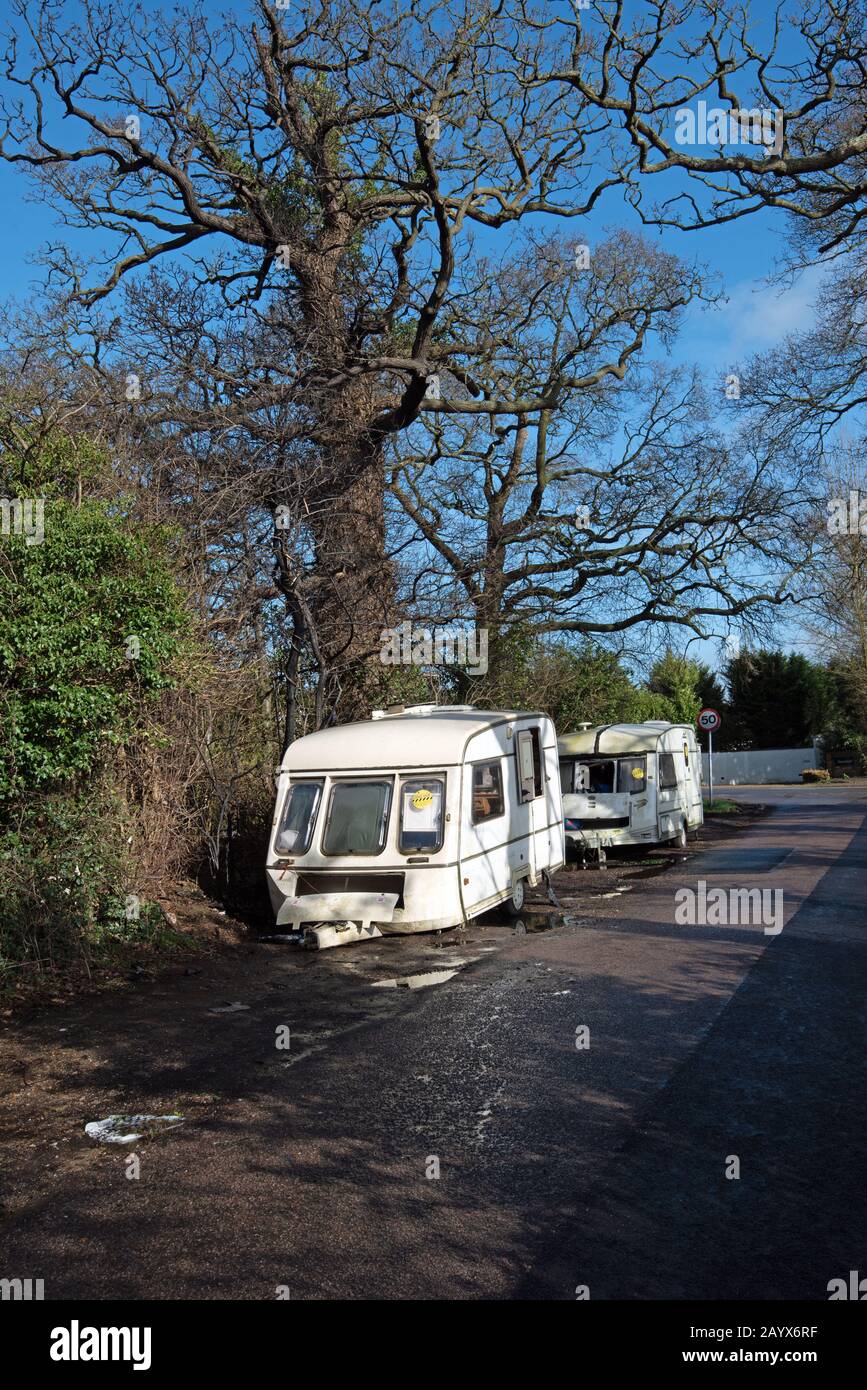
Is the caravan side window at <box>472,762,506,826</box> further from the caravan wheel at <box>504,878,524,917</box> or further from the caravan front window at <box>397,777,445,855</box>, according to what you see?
the caravan wheel at <box>504,878,524,917</box>

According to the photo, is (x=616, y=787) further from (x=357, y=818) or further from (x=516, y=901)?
(x=357, y=818)

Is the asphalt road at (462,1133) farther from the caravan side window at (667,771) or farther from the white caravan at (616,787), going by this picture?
the caravan side window at (667,771)

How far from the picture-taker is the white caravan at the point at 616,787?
70.7ft

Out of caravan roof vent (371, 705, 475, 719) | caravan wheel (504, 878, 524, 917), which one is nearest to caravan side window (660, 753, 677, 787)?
caravan roof vent (371, 705, 475, 719)

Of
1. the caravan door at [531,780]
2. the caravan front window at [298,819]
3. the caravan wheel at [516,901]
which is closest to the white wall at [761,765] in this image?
the caravan door at [531,780]

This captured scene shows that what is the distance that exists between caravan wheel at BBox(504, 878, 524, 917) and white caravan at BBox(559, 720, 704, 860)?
23.4 ft

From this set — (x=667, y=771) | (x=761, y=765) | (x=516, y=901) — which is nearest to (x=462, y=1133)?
(x=516, y=901)

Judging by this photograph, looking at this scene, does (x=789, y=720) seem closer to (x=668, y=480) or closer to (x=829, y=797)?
(x=829, y=797)

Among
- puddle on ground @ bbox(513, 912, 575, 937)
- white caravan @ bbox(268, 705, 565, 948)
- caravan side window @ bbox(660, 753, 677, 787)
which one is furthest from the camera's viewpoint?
caravan side window @ bbox(660, 753, 677, 787)

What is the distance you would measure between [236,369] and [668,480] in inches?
426

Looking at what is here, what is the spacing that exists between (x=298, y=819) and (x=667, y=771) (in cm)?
1209

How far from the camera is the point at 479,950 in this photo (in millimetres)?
12062

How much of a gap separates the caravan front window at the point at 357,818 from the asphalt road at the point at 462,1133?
5.71 feet

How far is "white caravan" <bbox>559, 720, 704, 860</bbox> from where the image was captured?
848 inches
